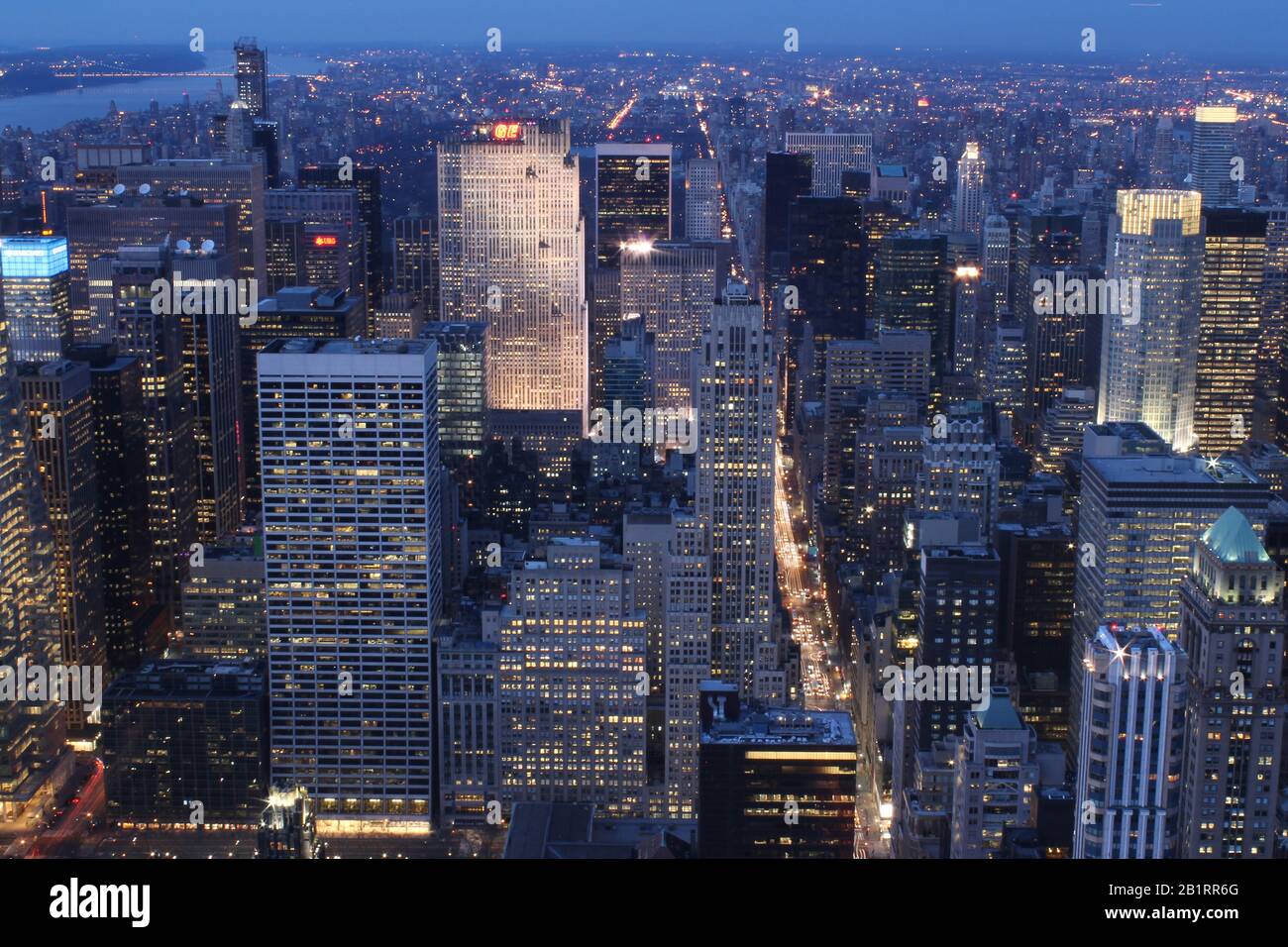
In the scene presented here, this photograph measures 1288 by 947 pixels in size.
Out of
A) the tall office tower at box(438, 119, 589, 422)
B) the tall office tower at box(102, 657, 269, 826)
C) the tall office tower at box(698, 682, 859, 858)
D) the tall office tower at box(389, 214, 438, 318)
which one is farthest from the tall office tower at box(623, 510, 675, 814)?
the tall office tower at box(389, 214, 438, 318)

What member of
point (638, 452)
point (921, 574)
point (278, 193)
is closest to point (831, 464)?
point (638, 452)

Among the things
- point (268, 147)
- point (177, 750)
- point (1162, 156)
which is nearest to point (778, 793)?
point (177, 750)

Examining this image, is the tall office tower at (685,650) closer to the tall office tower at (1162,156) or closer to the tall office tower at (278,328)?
the tall office tower at (278,328)

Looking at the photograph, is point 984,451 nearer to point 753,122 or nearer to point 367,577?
point 367,577

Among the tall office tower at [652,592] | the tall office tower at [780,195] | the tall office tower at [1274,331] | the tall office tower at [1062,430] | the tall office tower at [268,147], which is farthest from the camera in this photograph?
the tall office tower at [780,195]

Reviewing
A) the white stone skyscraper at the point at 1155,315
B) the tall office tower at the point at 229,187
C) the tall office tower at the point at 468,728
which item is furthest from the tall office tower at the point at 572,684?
the tall office tower at the point at 229,187
